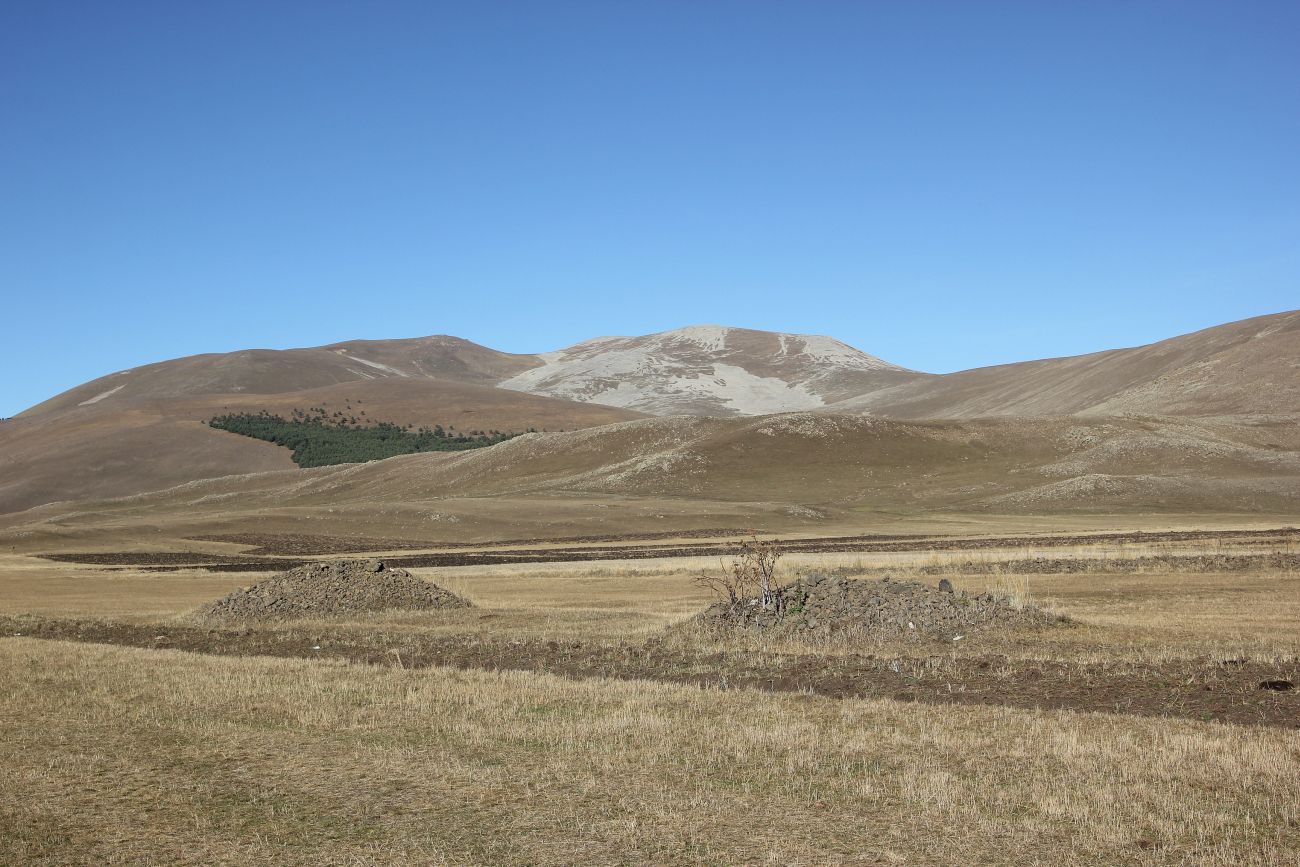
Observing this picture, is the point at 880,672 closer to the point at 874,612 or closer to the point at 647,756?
the point at 874,612

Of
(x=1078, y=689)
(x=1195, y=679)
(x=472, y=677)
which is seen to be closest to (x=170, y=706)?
(x=472, y=677)

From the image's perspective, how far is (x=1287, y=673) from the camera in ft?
66.6

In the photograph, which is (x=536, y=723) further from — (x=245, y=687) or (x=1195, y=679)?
(x=1195, y=679)

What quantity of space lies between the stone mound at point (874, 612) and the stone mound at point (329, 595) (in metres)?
11.8

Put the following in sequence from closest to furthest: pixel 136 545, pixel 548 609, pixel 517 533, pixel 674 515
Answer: pixel 548 609, pixel 136 545, pixel 517 533, pixel 674 515

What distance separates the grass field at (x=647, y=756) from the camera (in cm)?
1113

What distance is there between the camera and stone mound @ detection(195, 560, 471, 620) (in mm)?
35812

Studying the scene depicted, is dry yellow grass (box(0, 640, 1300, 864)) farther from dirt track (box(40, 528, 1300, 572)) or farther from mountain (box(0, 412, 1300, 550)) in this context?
mountain (box(0, 412, 1300, 550))

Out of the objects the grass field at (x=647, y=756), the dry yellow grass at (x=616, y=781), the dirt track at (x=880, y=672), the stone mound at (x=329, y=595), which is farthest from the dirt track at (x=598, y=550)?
the dry yellow grass at (x=616, y=781)

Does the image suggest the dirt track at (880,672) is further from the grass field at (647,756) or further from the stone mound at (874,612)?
the stone mound at (874,612)

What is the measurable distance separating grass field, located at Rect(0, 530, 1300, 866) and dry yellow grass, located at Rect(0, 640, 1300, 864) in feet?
→ 0.16

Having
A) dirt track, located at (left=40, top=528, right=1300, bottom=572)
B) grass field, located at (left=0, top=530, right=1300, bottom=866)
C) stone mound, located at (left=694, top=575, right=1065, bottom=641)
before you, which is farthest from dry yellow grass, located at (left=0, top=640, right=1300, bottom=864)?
dirt track, located at (left=40, top=528, right=1300, bottom=572)

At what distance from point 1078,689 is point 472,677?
10.9 meters

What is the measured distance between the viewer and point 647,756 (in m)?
14.9
